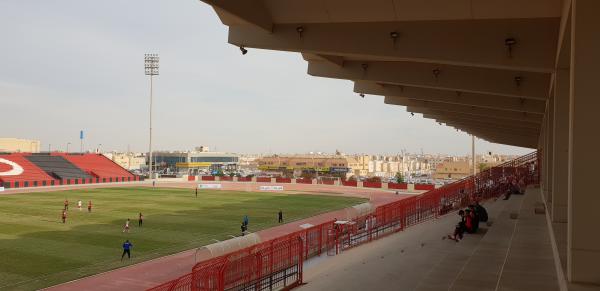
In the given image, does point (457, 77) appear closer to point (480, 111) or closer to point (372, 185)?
point (480, 111)

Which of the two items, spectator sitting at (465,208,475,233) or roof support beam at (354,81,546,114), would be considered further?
roof support beam at (354,81,546,114)

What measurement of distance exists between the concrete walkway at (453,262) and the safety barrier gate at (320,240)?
970mm

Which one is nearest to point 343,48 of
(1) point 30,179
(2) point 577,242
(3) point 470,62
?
(3) point 470,62

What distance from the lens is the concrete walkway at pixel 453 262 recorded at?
10.1 m

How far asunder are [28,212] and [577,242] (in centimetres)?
4168

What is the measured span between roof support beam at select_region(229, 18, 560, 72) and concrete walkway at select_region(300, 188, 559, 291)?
467cm

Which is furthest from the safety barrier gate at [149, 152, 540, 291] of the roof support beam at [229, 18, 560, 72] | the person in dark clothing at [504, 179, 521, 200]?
the roof support beam at [229, 18, 560, 72]

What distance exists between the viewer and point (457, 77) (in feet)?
46.6

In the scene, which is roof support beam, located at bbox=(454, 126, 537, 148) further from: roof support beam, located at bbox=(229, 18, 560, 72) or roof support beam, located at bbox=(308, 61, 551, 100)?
roof support beam, located at bbox=(229, 18, 560, 72)

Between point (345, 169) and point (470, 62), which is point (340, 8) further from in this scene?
point (345, 169)

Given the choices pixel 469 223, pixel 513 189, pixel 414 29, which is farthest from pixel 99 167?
pixel 414 29

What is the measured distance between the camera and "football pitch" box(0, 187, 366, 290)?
788 inches

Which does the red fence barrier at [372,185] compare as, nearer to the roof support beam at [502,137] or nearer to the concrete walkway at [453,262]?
the roof support beam at [502,137]

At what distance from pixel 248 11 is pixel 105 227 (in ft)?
83.7
